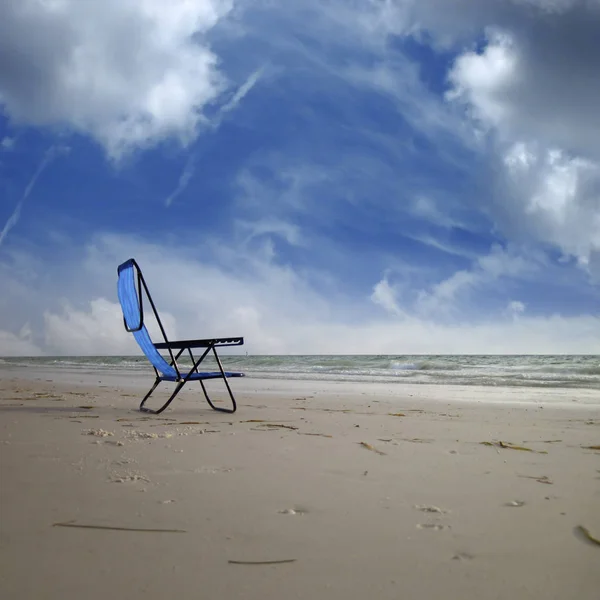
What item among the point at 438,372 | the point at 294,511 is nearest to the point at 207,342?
the point at 294,511

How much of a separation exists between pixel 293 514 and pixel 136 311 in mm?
4168

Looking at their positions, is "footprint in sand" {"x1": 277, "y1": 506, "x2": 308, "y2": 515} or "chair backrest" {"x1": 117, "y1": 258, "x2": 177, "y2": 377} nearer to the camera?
"footprint in sand" {"x1": 277, "y1": 506, "x2": 308, "y2": 515}

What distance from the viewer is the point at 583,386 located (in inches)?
465

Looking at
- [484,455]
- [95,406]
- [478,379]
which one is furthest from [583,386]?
[95,406]

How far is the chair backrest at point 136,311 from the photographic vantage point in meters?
5.68

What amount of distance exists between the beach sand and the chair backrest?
153 cm

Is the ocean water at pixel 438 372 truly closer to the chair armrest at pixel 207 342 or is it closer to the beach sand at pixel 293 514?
the chair armrest at pixel 207 342

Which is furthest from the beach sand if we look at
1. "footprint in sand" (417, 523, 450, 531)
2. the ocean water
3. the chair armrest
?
the ocean water

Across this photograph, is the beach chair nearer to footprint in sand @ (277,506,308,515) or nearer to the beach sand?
the beach sand

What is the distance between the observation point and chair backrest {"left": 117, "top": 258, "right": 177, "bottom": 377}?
5.68 metres

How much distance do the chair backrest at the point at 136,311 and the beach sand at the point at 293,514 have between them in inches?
60.0

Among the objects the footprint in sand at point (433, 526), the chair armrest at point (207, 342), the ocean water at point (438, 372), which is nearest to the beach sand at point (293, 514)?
the footprint in sand at point (433, 526)

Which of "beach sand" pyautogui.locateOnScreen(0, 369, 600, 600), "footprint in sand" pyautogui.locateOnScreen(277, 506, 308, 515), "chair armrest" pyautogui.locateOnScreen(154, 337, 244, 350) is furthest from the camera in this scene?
"chair armrest" pyautogui.locateOnScreen(154, 337, 244, 350)

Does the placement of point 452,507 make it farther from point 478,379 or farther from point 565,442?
point 478,379
